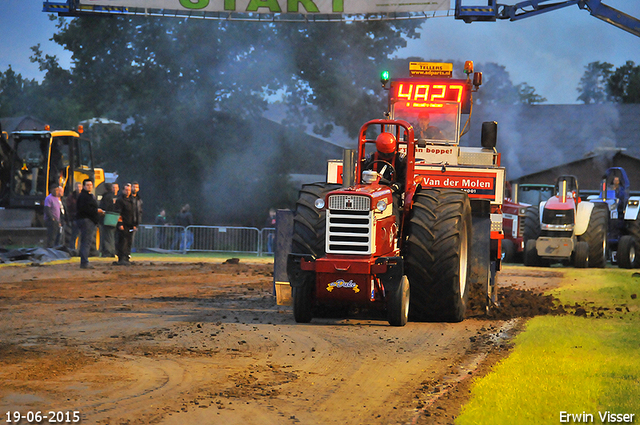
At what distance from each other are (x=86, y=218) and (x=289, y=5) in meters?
8.24

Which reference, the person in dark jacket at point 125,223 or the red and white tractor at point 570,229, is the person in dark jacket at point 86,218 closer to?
the person in dark jacket at point 125,223

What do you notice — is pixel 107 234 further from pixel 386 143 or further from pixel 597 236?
pixel 386 143

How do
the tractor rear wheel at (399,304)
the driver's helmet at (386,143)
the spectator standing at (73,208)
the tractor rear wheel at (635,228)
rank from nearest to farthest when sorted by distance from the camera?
the tractor rear wheel at (399,304) → the driver's helmet at (386,143) → the spectator standing at (73,208) → the tractor rear wheel at (635,228)

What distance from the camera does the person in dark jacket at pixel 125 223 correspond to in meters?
20.5

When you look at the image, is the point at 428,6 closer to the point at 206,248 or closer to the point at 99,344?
the point at 206,248

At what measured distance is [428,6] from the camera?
22.1m

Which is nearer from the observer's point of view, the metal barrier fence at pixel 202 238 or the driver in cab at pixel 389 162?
the driver in cab at pixel 389 162

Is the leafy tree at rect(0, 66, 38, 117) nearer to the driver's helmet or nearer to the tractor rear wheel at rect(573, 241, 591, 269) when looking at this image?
the tractor rear wheel at rect(573, 241, 591, 269)

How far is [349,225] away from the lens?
31.6ft

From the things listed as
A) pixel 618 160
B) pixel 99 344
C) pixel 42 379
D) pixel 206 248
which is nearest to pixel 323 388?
pixel 42 379

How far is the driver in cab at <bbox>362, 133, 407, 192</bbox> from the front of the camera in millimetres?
10602

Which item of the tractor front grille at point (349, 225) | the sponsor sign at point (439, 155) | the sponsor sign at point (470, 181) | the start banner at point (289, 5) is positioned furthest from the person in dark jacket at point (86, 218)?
the tractor front grille at point (349, 225)

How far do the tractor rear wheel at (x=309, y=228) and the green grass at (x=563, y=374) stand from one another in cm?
253

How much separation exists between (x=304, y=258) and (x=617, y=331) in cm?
388
